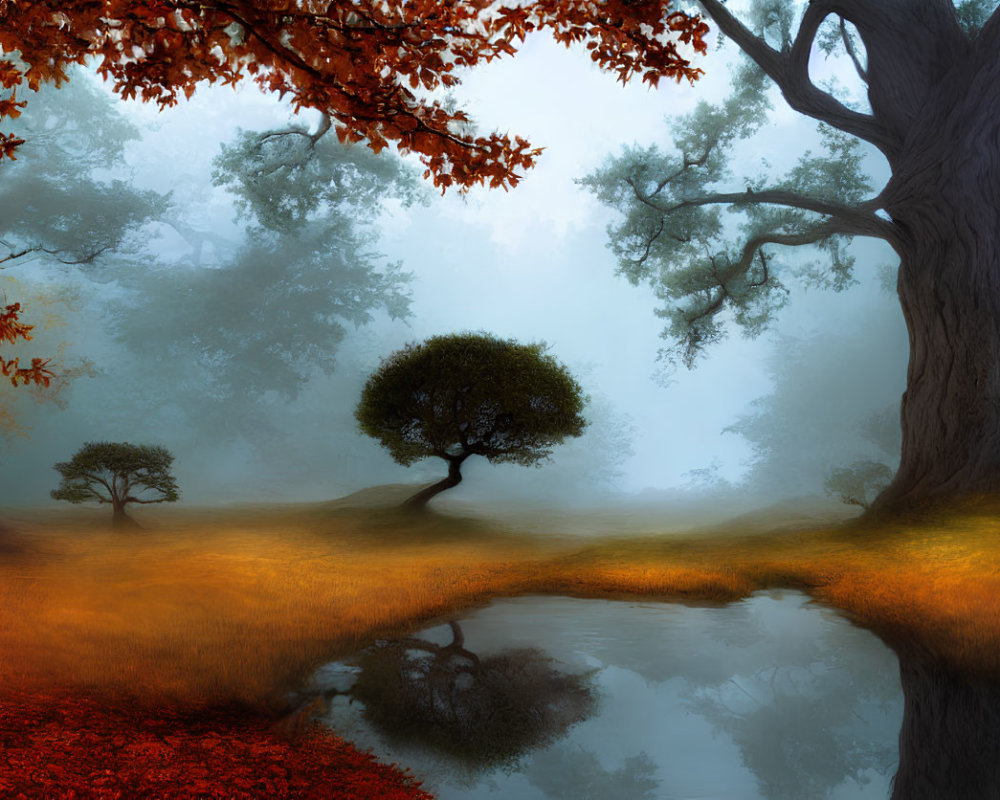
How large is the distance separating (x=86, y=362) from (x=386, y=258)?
7.31 metres

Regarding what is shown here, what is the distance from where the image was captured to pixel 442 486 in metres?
11.8

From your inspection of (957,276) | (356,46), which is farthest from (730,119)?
(356,46)

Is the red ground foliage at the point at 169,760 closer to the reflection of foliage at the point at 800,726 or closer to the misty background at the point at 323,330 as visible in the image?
the reflection of foliage at the point at 800,726

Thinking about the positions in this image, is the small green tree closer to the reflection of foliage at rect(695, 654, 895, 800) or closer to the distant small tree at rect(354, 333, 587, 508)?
the distant small tree at rect(354, 333, 587, 508)

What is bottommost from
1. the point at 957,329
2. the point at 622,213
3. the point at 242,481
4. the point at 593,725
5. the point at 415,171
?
the point at 593,725

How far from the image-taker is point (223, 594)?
6.39m

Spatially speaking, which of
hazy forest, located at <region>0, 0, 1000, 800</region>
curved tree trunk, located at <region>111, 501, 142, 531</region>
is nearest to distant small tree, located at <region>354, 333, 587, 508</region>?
hazy forest, located at <region>0, 0, 1000, 800</region>

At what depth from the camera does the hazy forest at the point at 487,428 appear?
133 inches

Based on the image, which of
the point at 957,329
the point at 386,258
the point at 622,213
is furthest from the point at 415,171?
the point at 957,329

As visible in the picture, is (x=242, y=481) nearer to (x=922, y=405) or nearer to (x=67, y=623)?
(x=67, y=623)

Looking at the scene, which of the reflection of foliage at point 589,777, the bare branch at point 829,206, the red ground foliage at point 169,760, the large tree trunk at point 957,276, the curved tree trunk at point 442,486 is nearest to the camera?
the red ground foliage at point 169,760

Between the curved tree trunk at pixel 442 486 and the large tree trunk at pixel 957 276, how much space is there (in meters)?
6.08

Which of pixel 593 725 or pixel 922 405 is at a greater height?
pixel 922 405

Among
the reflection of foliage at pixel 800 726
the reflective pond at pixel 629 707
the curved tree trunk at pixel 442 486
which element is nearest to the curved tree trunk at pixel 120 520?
the curved tree trunk at pixel 442 486
